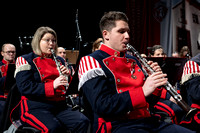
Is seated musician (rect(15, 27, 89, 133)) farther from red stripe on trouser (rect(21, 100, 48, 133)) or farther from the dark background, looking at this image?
the dark background

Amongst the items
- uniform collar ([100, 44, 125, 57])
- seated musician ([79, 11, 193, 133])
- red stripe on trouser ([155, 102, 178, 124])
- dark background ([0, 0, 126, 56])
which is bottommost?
red stripe on trouser ([155, 102, 178, 124])

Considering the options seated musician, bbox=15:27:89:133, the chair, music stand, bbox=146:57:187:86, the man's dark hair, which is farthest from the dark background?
the man's dark hair

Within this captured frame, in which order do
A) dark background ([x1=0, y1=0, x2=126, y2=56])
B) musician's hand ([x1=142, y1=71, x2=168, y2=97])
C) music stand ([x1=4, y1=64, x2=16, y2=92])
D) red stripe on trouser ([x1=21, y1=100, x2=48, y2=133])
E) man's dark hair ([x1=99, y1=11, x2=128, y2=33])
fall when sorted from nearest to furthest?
1. musician's hand ([x1=142, y1=71, x2=168, y2=97])
2. man's dark hair ([x1=99, y1=11, x2=128, y2=33])
3. red stripe on trouser ([x1=21, y1=100, x2=48, y2=133])
4. music stand ([x1=4, y1=64, x2=16, y2=92])
5. dark background ([x1=0, y1=0, x2=126, y2=56])

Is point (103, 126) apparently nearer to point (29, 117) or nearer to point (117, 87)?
point (117, 87)

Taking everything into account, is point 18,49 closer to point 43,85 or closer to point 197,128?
point 43,85

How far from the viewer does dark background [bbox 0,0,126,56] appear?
6094 mm

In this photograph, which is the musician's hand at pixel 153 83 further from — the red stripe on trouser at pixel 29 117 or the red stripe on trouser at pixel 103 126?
the red stripe on trouser at pixel 29 117

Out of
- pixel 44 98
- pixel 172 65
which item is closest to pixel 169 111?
pixel 172 65

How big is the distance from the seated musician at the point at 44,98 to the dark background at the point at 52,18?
3542mm

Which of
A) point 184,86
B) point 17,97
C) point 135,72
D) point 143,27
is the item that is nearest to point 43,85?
point 17,97

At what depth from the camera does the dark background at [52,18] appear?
6.09 m

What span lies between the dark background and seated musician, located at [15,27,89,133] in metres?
3.54

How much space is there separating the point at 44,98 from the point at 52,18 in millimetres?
5249

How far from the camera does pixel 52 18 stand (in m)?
6.88
